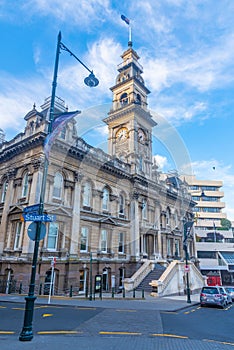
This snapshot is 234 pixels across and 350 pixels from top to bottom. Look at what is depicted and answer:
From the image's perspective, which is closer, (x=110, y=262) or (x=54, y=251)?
(x=54, y=251)

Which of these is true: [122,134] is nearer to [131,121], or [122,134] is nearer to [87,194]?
[131,121]

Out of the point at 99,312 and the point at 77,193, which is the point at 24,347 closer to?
the point at 99,312

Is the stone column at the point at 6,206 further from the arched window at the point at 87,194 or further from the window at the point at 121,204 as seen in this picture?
the window at the point at 121,204

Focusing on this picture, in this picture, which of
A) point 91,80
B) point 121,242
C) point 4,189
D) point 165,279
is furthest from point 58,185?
point 165,279

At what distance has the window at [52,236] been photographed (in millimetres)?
21523

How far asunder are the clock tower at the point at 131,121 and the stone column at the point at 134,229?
3794 millimetres

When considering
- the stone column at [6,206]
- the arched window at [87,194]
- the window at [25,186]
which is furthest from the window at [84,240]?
the stone column at [6,206]

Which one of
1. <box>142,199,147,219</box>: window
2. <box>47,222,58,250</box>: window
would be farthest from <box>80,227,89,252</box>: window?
<box>142,199,147,219</box>: window

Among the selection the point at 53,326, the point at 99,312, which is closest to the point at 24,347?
the point at 53,326

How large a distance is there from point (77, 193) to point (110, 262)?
27.0 ft

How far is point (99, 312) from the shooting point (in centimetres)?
1339

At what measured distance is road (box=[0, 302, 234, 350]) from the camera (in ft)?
24.9

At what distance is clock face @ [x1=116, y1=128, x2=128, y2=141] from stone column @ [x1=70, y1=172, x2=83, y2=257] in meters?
13.8

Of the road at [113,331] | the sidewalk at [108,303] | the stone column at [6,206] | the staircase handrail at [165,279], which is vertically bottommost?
the sidewalk at [108,303]
